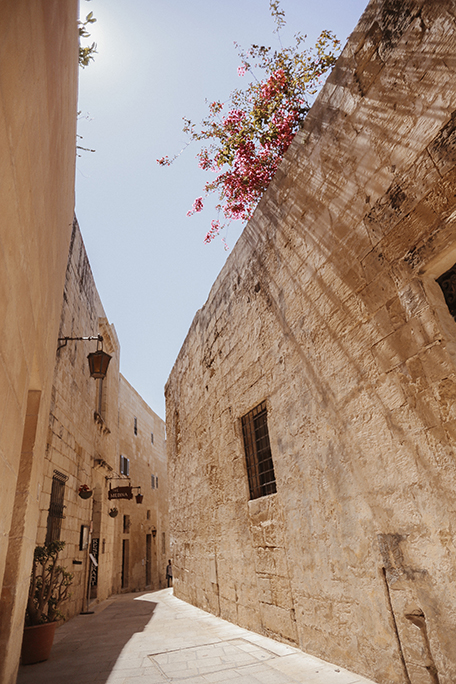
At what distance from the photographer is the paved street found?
293 cm

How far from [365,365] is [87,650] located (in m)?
4.42

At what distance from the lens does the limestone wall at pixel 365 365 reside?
2229mm

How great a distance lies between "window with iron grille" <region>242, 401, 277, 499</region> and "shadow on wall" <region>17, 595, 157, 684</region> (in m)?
2.02

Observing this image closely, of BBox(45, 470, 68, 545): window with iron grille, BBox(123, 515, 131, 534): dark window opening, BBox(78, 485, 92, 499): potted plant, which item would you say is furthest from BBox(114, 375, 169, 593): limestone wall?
BBox(45, 470, 68, 545): window with iron grille

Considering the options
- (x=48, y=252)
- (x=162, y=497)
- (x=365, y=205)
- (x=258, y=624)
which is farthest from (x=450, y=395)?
(x=162, y=497)

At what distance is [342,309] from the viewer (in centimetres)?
309

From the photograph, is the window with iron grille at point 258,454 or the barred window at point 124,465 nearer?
the window with iron grille at point 258,454

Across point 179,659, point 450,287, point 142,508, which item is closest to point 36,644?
point 179,659

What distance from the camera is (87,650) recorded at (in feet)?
14.3

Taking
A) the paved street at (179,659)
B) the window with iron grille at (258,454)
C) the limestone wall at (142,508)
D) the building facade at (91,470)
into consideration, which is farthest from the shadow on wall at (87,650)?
the limestone wall at (142,508)

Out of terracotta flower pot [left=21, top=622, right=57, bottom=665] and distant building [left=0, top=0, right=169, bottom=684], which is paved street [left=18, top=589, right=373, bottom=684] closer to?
terracotta flower pot [left=21, top=622, right=57, bottom=665]

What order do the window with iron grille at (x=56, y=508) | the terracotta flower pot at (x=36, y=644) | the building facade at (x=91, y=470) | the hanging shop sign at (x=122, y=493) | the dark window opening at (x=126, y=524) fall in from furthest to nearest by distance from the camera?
the dark window opening at (x=126, y=524) → the hanging shop sign at (x=122, y=493) → the building facade at (x=91, y=470) → the window with iron grille at (x=56, y=508) → the terracotta flower pot at (x=36, y=644)

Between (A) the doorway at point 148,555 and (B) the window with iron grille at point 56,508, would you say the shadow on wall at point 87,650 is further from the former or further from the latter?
(A) the doorway at point 148,555

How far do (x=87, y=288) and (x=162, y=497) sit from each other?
14391 mm
